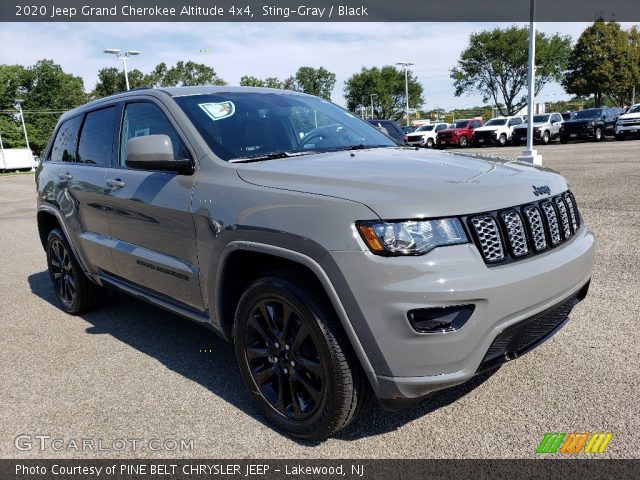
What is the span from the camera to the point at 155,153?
2.96 meters

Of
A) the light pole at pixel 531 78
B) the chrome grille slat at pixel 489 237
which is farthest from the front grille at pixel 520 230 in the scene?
the light pole at pixel 531 78

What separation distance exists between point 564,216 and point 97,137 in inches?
137

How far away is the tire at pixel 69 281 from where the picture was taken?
464cm

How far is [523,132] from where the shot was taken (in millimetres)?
29594

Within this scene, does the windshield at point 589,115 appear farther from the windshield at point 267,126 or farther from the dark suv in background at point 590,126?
the windshield at point 267,126

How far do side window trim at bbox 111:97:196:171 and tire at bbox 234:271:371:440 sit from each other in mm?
997


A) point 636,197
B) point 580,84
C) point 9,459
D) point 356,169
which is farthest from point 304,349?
point 580,84

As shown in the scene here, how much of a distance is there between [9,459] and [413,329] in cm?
213

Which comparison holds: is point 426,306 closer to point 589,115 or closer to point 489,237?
point 489,237

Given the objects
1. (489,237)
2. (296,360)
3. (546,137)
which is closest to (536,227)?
(489,237)

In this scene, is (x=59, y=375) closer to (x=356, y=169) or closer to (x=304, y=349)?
(x=304, y=349)

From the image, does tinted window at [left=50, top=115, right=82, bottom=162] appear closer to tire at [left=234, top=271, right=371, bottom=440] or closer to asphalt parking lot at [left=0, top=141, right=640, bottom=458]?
asphalt parking lot at [left=0, top=141, right=640, bottom=458]

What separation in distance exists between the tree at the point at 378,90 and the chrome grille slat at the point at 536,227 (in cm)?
7739

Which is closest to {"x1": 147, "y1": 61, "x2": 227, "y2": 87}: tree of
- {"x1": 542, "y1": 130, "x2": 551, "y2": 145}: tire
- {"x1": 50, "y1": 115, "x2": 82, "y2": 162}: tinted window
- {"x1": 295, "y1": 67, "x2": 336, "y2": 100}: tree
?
{"x1": 295, "y1": 67, "x2": 336, "y2": 100}: tree
